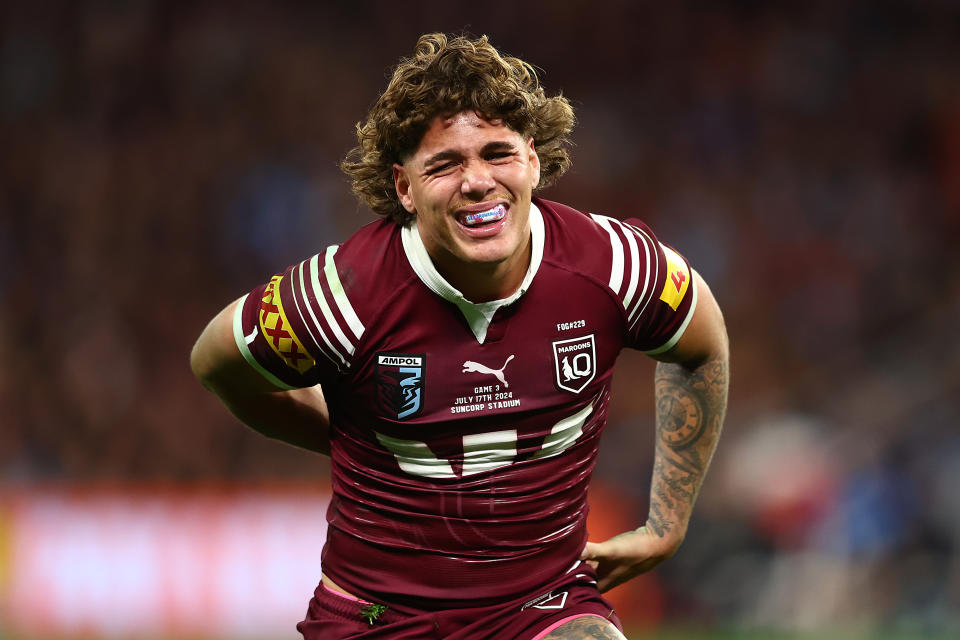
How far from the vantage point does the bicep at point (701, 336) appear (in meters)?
3.63

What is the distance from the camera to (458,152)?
3215 millimetres

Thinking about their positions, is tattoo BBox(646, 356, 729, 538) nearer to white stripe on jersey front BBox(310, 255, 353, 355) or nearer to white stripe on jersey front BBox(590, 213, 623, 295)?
white stripe on jersey front BBox(590, 213, 623, 295)

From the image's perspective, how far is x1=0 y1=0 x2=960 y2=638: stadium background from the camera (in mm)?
8188

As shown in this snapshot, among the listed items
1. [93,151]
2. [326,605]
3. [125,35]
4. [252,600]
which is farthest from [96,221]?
[326,605]

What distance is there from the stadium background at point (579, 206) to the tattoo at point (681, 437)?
4482 millimetres

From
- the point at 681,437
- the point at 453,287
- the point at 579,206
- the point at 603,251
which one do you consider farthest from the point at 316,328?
the point at 579,206

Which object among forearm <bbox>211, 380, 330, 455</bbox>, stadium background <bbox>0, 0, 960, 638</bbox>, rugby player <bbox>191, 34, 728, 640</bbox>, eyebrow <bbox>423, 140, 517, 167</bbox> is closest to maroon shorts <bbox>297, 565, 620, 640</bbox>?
rugby player <bbox>191, 34, 728, 640</bbox>

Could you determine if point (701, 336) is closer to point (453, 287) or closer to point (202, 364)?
point (453, 287)

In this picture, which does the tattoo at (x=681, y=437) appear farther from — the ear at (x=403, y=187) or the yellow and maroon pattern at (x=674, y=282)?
the ear at (x=403, y=187)

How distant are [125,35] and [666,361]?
846 cm

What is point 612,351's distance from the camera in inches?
136

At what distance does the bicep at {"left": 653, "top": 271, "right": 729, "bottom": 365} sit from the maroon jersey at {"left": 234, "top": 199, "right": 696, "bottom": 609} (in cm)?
17

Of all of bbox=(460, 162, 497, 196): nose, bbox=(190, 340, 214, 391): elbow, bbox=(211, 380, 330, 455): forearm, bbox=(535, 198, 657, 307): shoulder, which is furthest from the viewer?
bbox=(211, 380, 330, 455): forearm

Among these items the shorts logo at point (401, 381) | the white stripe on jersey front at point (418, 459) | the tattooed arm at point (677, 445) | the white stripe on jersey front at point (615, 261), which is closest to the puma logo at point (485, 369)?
the shorts logo at point (401, 381)
